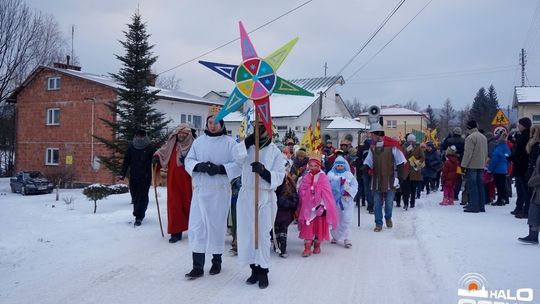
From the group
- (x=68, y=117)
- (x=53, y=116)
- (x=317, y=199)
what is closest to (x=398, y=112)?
(x=68, y=117)

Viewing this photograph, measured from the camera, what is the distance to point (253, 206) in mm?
5305

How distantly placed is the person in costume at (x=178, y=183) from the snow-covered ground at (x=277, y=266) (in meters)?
0.35

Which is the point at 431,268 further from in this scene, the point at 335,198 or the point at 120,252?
the point at 120,252

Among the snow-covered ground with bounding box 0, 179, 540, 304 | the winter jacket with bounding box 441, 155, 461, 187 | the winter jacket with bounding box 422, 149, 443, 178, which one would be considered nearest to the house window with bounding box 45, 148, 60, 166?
the snow-covered ground with bounding box 0, 179, 540, 304

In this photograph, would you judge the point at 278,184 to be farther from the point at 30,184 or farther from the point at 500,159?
the point at 30,184

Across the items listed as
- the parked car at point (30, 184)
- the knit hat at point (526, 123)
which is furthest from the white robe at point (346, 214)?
the parked car at point (30, 184)

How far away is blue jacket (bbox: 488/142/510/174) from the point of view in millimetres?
10102

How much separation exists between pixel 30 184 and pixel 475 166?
27.0 metres

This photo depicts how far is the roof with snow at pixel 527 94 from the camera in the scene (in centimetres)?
3228

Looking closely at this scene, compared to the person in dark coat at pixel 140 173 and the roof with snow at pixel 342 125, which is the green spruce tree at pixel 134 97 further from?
the roof with snow at pixel 342 125

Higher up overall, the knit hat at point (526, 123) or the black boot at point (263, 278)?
the knit hat at point (526, 123)

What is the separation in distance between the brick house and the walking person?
22.2 m

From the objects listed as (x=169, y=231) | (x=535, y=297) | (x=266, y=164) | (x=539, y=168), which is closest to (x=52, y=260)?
(x=169, y=231)

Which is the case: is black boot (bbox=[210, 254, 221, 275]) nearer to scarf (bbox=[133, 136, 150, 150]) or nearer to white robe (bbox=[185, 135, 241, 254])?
white robe (bbox=[185, 135, 241, 254])
